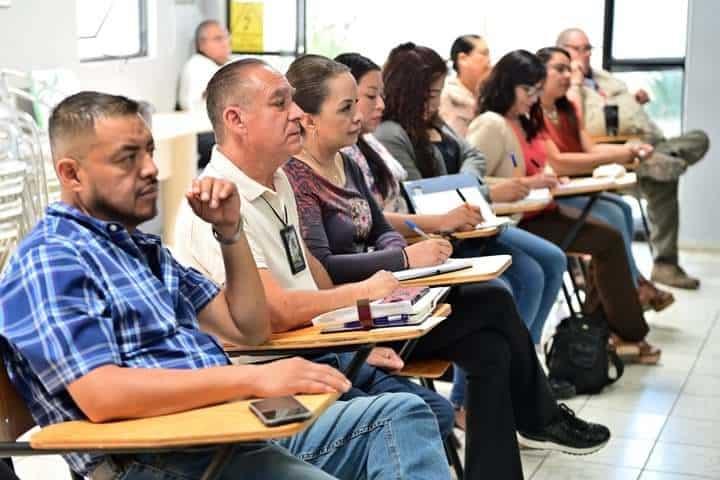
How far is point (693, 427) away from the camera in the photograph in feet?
13.4

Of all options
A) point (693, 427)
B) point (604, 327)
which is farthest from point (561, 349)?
point (693, 427)

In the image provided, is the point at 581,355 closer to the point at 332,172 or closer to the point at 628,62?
the point at 332,172

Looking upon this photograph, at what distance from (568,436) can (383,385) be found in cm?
83

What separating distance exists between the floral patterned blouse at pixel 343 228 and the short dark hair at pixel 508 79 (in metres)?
1.62

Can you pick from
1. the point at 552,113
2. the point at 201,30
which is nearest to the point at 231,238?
the point at 552,113

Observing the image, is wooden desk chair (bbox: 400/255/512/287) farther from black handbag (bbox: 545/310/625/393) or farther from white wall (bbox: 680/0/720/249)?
white wall (bbox: 680/0/720/249)

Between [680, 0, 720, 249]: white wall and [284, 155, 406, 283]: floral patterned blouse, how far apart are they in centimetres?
443

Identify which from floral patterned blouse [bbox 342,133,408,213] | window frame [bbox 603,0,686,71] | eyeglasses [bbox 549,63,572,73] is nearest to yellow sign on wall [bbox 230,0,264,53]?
window frame [bbox 603,0,686,71]

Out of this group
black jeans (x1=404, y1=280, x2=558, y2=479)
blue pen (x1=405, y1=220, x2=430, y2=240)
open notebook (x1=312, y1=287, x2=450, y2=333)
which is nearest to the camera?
open notebook (x1=312, y1=287, x2=450, y2=333)

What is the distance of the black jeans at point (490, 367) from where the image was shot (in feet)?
9.93

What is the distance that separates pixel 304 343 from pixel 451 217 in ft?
4.56

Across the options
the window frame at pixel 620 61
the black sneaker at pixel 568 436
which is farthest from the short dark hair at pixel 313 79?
the window frame at pixel 620 61

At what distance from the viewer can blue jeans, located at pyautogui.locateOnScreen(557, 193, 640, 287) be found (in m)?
5.02

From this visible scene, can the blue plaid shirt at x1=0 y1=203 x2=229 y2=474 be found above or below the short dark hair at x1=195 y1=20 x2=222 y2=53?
below
